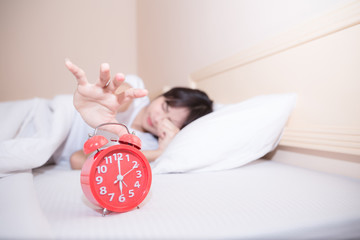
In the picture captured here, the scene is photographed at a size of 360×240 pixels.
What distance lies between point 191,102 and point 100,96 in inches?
27.2

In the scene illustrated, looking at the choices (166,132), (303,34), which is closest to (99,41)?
(166,132)

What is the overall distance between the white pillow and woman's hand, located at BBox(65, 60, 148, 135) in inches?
9.3

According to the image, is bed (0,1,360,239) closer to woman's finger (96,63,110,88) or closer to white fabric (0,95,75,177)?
white fabric (0,95,75,177)

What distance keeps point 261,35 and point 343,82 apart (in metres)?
0.46

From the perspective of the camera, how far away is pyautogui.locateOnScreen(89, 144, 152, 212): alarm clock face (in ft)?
1.40

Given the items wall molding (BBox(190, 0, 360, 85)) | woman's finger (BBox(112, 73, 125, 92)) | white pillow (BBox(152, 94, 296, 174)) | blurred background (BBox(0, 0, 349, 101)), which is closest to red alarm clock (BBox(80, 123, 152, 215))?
woman's finger (BBox(112, 73, 125, 92))

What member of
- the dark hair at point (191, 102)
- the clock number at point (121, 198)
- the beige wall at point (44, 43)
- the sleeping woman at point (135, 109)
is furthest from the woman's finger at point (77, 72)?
the beige wall at point (44, 43)

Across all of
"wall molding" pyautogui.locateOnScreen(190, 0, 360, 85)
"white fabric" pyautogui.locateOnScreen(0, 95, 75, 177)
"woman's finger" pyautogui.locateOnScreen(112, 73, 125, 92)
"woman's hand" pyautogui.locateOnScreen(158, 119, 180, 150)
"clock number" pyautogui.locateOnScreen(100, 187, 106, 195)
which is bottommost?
"woman's hand" pyautogui.locateOnScreen(158, 119, 180, 150)

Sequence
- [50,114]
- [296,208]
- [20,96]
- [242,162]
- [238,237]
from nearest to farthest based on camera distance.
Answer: [238,237]
[296,208]
[242,162]
[50,114]
[20,96]

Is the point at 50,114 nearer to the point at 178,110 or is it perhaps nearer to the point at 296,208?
the point at 178,110

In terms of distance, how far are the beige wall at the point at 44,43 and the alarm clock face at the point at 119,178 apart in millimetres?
1981

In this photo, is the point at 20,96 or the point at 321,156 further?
the point at 20,96

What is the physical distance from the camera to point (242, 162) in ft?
2.68

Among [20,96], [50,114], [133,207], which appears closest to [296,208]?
[133,207]
